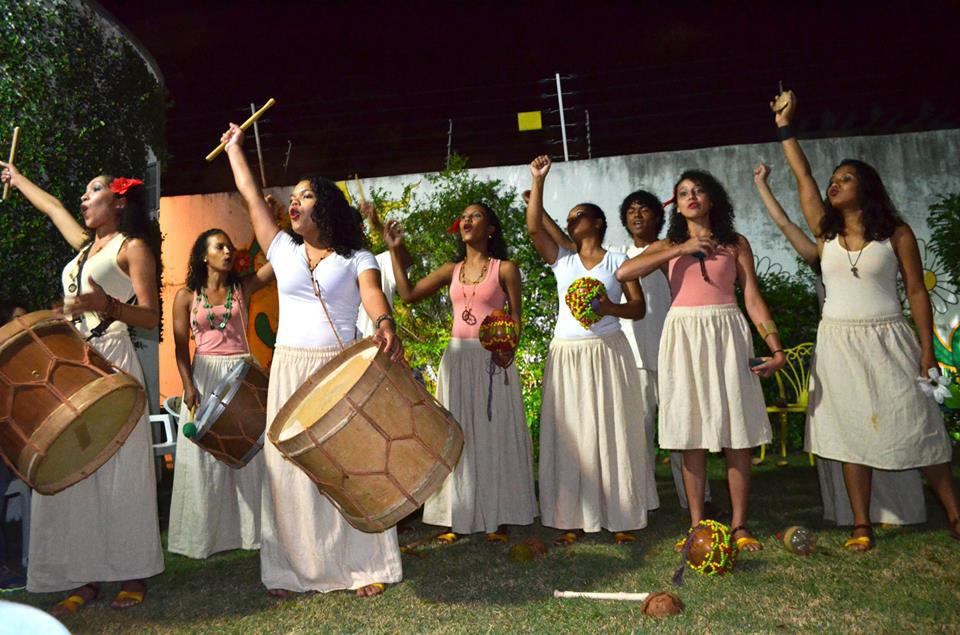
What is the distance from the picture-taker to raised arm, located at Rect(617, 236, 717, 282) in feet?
13.6

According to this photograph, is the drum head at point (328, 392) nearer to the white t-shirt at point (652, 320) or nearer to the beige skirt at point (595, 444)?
the beige skirt at point (595, 444)

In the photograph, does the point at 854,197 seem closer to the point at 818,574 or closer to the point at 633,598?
the point at 818,574

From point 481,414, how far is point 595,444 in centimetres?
64

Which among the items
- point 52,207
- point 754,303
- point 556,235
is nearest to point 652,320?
point 556,235

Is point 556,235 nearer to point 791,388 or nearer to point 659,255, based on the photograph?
point 659,255

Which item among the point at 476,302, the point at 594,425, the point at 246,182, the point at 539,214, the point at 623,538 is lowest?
the point at 623,538

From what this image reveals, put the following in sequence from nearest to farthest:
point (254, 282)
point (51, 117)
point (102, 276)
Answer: point (102, 276) → point (254, 282) → point (51, 117)

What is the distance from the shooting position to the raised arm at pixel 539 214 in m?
4.53

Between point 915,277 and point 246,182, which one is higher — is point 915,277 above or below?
below

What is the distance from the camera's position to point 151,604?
12.5 feet

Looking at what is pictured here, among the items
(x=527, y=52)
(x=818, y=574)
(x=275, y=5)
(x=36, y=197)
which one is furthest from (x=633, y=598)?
(x=275, y=5)

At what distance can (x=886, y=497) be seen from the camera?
4.44 meters

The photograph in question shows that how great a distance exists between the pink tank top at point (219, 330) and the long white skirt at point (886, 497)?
10.5ft

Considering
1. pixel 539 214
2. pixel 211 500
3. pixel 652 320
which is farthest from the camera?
pixel 652 320
